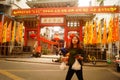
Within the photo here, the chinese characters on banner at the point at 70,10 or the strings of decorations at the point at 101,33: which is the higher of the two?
the chinese characters on banner at the point at 70,10

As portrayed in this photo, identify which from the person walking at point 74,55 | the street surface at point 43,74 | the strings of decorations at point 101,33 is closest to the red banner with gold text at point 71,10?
the strings of decorations at point 101,33

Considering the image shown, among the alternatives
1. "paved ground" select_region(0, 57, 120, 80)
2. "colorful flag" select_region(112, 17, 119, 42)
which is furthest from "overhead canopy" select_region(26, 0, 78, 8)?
→ "paved ground" select_region(0, 57, 120, 80)

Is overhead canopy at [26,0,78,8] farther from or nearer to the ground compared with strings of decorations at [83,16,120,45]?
farther from the ground

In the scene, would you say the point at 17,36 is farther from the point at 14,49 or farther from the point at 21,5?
the point at 21,5

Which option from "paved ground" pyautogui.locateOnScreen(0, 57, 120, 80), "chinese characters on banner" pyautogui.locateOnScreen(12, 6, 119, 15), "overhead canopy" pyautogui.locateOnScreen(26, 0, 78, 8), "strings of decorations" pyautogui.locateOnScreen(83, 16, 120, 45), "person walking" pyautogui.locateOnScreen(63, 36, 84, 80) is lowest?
"paved ground" pyautogui.locateOnScreen(0, 57, 120, 80)

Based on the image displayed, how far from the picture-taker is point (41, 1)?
32.1 metres

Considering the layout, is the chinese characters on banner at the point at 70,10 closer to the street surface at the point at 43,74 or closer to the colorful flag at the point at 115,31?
the colorful flag at the point at 115,31

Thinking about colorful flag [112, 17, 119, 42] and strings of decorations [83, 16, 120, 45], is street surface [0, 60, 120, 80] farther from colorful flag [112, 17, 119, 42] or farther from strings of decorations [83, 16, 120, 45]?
strings of decorations [83, 16, 120, 45]

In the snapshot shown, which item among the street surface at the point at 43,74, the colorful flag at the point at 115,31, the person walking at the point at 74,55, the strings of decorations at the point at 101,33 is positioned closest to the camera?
the person walking at the point at 74,55

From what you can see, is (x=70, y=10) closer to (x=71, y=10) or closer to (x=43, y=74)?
(x=71, y=10)

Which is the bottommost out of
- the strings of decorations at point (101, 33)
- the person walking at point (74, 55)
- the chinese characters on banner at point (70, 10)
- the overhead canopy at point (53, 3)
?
the person walking at point (74, 55)

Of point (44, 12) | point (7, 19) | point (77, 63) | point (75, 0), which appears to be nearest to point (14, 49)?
point (7, 19)

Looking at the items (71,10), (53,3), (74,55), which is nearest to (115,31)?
(71,10)

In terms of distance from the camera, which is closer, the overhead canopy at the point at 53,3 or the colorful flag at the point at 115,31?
the colorful flag at the point at 115,31
